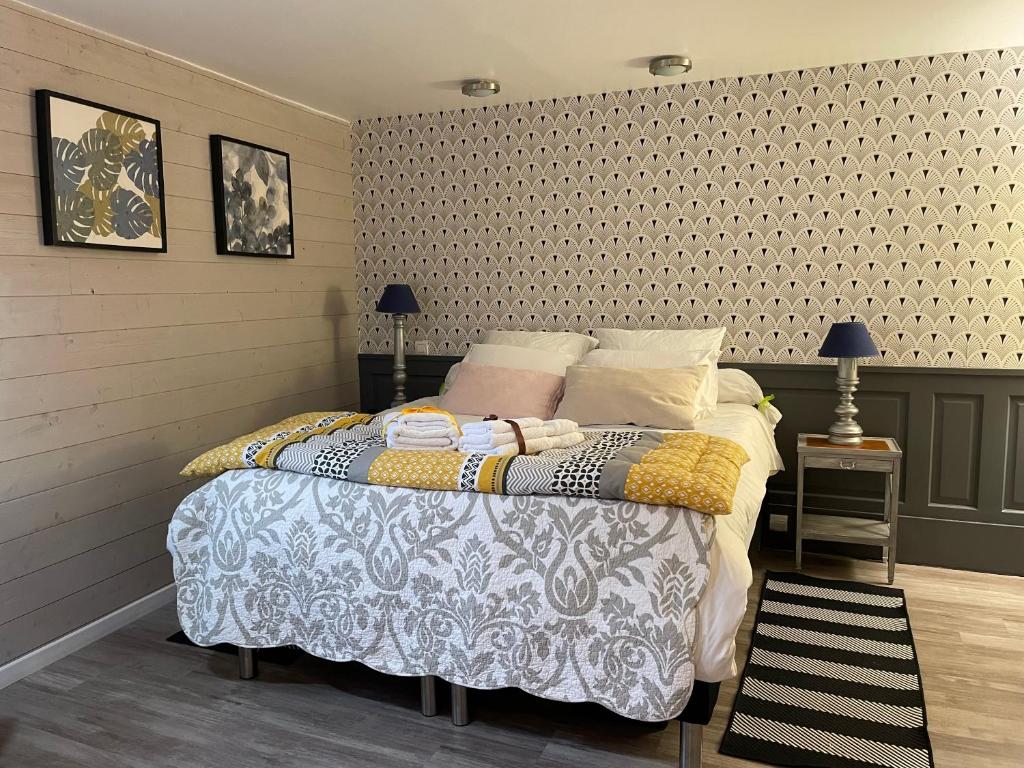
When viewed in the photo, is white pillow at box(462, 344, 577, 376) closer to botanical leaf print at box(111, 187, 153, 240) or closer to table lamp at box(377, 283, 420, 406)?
table lamp at box(377, 283, 420, 406)

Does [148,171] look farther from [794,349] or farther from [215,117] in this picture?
[794,349]

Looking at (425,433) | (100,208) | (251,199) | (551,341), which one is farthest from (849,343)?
(100,208)

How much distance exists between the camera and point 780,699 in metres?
2.49

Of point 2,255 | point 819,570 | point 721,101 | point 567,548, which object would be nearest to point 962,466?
point 819,570

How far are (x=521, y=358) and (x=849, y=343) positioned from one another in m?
1.54

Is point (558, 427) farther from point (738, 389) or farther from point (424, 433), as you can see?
point (738, 389)

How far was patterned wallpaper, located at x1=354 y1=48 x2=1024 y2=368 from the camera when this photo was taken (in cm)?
363

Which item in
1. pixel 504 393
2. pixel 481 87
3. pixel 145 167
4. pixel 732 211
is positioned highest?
pixel 481 87

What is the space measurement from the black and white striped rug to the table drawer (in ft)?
1.74

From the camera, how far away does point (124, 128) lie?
3123 millimetres

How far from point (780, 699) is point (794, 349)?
198 cm

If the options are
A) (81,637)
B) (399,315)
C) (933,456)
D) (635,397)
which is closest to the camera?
(81,637)

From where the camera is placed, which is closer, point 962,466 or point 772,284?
point 962,466

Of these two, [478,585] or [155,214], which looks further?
[155,214]
